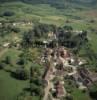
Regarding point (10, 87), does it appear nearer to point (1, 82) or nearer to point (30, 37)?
point (1, 82)

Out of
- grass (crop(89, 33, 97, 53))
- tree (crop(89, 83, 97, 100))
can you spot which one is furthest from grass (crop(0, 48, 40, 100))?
grass (crop(89, 33, 97, 53))

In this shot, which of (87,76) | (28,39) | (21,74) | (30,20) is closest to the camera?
(21,74)

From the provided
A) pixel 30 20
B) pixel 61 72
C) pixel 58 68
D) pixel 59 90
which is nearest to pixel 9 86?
pixel 59 90

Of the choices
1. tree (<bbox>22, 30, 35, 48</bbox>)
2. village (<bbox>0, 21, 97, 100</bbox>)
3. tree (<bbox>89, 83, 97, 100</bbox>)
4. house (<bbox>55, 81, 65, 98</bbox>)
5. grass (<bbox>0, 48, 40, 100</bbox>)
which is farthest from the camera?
tree (<bbox>22, 30, 35, 48</bbox>)

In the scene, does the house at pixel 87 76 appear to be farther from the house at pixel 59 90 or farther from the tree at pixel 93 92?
the house at pixel 59 90

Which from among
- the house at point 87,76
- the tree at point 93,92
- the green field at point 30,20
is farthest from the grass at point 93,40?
the tree at point 93,92

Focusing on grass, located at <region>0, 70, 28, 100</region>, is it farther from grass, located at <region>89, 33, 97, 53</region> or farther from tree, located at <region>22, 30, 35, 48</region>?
grass, located at <region>89, 33, 97, 53</region>

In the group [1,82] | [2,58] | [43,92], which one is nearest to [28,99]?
[43,92]

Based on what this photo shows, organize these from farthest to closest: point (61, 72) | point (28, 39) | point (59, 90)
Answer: point (28, 39), point (61, 72), point (59, 90)

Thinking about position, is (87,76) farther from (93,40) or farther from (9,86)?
(93,40)

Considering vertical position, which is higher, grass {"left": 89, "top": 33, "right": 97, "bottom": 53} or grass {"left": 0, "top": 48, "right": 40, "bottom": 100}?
grass {"left": 0, "top": 48, "right": 40, "bottom": 100}

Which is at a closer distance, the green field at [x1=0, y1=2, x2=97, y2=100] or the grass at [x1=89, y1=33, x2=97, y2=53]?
the green field at [x1=0, y1=2, x2=97, y2=100]
